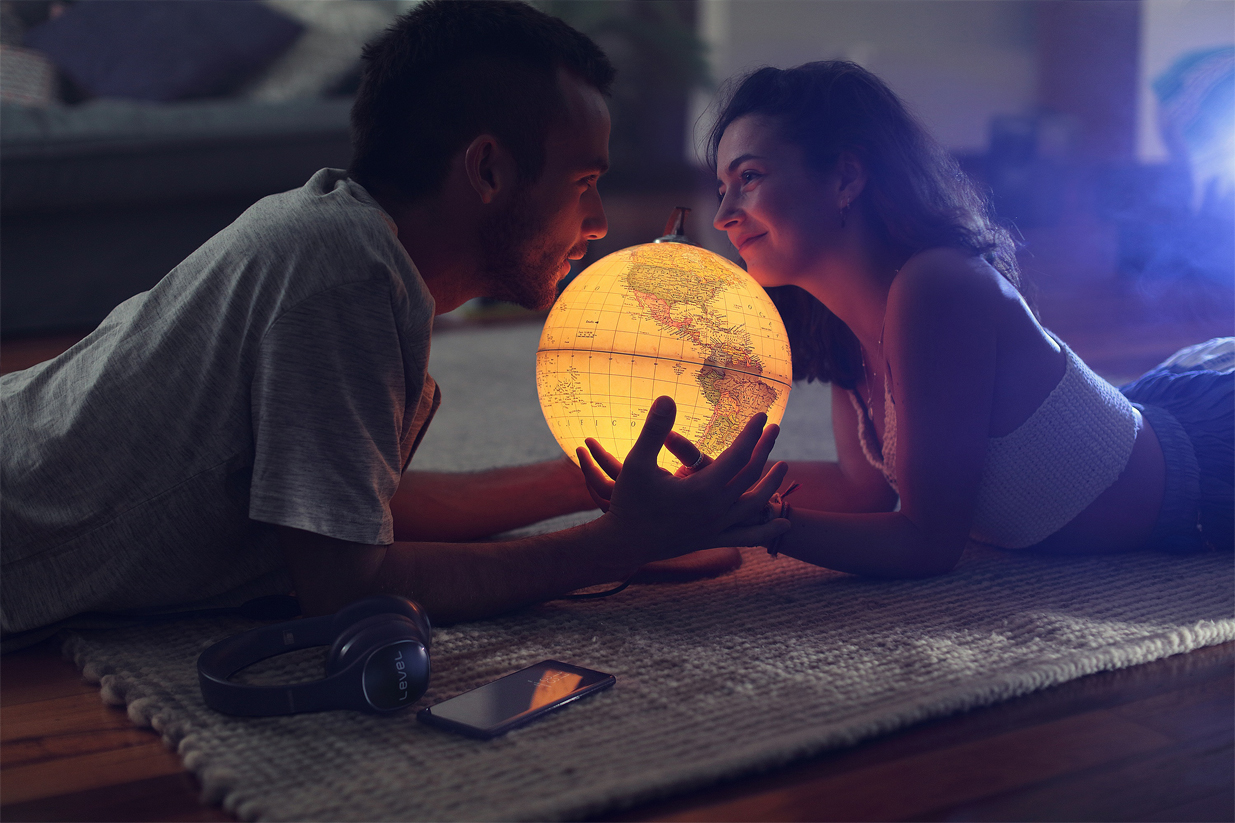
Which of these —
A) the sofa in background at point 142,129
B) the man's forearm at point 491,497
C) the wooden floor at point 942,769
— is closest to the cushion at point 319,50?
the sofa in background at point 142,129

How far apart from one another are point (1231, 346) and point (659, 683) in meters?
1.51

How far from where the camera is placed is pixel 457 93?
4.33 feet

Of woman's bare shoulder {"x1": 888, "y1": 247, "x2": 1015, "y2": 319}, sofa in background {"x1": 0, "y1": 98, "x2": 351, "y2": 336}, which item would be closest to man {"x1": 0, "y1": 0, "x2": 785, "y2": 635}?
woman's bare shoulder {"x1": 888, "y1": 247, "x2": 1015, "y2": 319}

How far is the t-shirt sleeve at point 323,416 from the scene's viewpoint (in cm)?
110

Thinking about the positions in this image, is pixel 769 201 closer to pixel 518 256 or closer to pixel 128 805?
pixel 518 256

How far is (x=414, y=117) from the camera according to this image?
133 cm

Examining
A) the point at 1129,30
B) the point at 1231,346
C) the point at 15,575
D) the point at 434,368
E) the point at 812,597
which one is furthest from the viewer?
the point at 1129,30

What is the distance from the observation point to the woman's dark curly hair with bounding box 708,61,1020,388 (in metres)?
1.54

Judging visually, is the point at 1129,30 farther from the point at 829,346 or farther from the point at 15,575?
the point at 15,575

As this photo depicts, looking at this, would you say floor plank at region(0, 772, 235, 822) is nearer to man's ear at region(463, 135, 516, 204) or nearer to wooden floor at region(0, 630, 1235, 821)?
wooden floor at region(0, 630, 1235, 821)

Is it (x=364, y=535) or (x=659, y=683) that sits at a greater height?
(x=364, y=535)

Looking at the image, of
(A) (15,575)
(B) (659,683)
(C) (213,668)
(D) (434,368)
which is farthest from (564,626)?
(D) (434,368)

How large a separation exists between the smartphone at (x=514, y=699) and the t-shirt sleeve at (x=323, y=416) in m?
0.21

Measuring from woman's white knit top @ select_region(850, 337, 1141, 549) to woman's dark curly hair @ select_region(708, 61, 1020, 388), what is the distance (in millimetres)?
275
